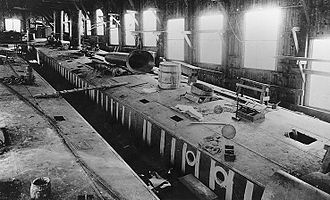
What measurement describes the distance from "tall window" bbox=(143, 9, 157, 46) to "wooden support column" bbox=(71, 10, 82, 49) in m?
4.39

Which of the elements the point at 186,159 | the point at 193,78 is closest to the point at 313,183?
the point at 186,159

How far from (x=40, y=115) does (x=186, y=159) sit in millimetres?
3108

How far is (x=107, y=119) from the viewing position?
327 inches

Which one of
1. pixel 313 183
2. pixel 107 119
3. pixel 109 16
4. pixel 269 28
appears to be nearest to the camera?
pixel 313 183

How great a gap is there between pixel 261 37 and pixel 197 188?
6.43 meters

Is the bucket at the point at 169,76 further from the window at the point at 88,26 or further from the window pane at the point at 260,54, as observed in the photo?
the window at the point at 88,26

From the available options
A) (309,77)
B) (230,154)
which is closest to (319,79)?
(309,77)

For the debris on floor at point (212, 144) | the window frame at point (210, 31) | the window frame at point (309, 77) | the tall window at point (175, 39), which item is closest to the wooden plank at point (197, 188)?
the debris on floor at point (212, 144)

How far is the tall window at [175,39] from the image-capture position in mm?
12953

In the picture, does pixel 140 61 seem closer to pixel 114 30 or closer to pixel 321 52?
pixel 321 52

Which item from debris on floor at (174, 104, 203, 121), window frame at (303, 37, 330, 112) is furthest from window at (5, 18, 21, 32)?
window frame at (303, 37, 330, 112)

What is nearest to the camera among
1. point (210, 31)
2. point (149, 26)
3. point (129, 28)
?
point (210, 31)

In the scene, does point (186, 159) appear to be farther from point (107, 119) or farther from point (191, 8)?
point (191, 8)

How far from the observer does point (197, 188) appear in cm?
451
